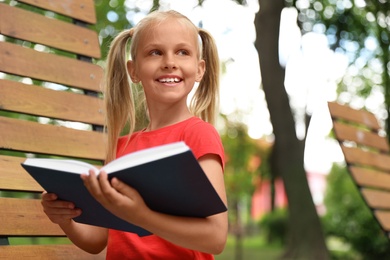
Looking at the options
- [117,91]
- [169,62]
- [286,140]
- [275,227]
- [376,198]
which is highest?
[169,62]

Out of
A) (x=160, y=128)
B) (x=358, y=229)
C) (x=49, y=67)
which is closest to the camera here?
(x=160, y=128)

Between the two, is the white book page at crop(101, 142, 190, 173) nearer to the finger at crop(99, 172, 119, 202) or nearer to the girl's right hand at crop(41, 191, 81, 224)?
the finger at crop(99, 172, 119, 202)

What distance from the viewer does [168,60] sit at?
2271mm

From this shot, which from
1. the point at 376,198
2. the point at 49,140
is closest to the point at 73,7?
the point at 49,140

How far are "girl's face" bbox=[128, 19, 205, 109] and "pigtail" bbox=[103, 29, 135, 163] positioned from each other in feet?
0.91

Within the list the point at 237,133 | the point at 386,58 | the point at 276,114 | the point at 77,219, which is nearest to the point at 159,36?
the point at 77,219

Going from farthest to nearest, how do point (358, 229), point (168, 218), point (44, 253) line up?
point (358, 229), point (44, 253), point (168, 218)

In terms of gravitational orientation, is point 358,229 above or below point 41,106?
below

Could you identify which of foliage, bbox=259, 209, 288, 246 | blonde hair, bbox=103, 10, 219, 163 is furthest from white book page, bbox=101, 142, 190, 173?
foliage, bbox=259, 209, 288, 246

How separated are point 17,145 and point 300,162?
7.87 metres

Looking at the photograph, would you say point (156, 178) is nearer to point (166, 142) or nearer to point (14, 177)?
point (166, 142)

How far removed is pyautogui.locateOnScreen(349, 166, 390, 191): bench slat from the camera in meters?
5.49

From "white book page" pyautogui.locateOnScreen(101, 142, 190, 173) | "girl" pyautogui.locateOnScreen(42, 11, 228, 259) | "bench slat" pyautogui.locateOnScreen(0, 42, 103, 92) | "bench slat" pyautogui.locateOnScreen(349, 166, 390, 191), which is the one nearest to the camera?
"white book page" pyautogui.locateOnScreen(101, 142, 190, 173)

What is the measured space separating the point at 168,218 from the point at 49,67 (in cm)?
153
